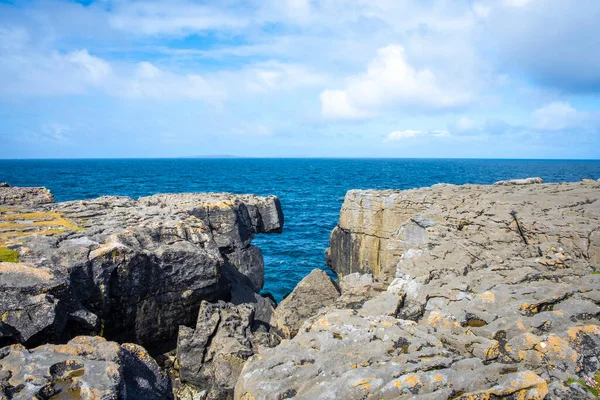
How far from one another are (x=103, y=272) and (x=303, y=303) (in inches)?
302

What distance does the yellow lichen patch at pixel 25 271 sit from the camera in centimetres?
1004

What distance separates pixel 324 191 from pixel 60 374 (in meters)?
67.7

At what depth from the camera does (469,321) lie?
29.8 feet

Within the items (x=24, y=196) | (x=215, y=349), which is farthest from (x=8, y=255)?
(x=24, y=196)

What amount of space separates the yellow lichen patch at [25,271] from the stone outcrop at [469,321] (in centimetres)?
608

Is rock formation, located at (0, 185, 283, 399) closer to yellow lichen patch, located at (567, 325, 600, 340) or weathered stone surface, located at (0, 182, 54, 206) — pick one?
weathered stone surface, located at (0, 182, 54, 206)

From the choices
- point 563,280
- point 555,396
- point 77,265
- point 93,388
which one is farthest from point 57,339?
point 563,280

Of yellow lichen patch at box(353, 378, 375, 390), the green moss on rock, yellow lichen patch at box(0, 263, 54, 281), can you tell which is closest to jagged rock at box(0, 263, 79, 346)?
yellow lichen patch at box(0, 263, 54, 281)

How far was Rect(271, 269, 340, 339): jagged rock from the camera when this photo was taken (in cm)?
1536

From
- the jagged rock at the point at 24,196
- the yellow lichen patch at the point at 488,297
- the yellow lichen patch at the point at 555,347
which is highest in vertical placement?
the jagged rock at the point at 24,196

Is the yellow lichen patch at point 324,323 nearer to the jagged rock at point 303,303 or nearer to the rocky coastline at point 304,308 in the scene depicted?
the rocky coastline at point 304,308

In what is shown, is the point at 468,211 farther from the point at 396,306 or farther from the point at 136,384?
the point at 136,384

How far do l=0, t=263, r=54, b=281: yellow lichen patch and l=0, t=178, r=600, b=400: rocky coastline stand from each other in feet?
0.20

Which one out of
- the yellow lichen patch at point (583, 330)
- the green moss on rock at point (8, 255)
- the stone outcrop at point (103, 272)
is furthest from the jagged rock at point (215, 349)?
the yellow lichen patch at point (583, 330)
